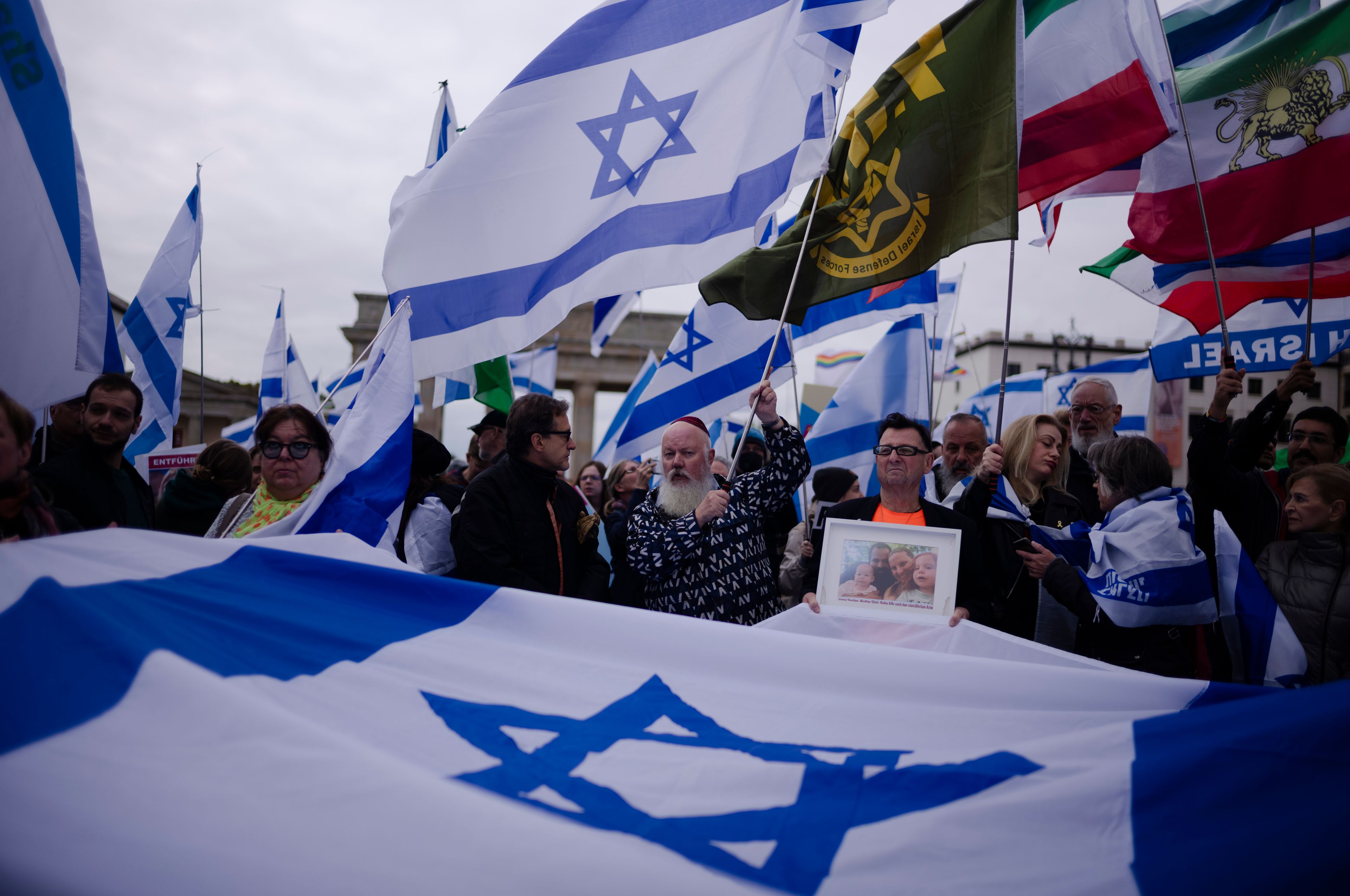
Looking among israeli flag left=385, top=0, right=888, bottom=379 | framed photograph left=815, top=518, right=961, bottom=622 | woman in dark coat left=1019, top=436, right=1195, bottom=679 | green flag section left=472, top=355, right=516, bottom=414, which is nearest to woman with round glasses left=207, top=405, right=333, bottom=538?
israeli flag left=385, top=0, right=888, bottom=379

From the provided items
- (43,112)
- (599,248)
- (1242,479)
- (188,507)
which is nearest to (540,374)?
(188,507)

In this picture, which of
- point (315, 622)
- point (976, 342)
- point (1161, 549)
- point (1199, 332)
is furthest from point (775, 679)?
point (976, 342)

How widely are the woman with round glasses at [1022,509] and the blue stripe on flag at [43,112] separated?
357 centimetres

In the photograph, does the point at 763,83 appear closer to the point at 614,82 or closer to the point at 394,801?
the point at 614,82

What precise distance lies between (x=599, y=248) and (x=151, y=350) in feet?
18.2

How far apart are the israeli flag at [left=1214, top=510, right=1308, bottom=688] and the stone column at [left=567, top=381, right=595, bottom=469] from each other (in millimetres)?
36560

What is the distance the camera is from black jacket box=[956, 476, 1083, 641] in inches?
145

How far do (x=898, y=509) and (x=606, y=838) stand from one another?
2327 millimetres

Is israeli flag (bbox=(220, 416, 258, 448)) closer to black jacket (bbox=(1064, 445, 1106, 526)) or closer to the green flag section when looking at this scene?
the green flag section

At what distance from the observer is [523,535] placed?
3.78m

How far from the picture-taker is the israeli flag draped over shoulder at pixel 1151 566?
9.72 ft

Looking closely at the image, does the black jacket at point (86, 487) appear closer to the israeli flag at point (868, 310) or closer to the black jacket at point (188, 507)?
the black jacket at point (188, 507)

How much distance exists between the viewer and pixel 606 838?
170cm

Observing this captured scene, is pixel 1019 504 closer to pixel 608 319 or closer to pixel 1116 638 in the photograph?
pixel 1116 638
